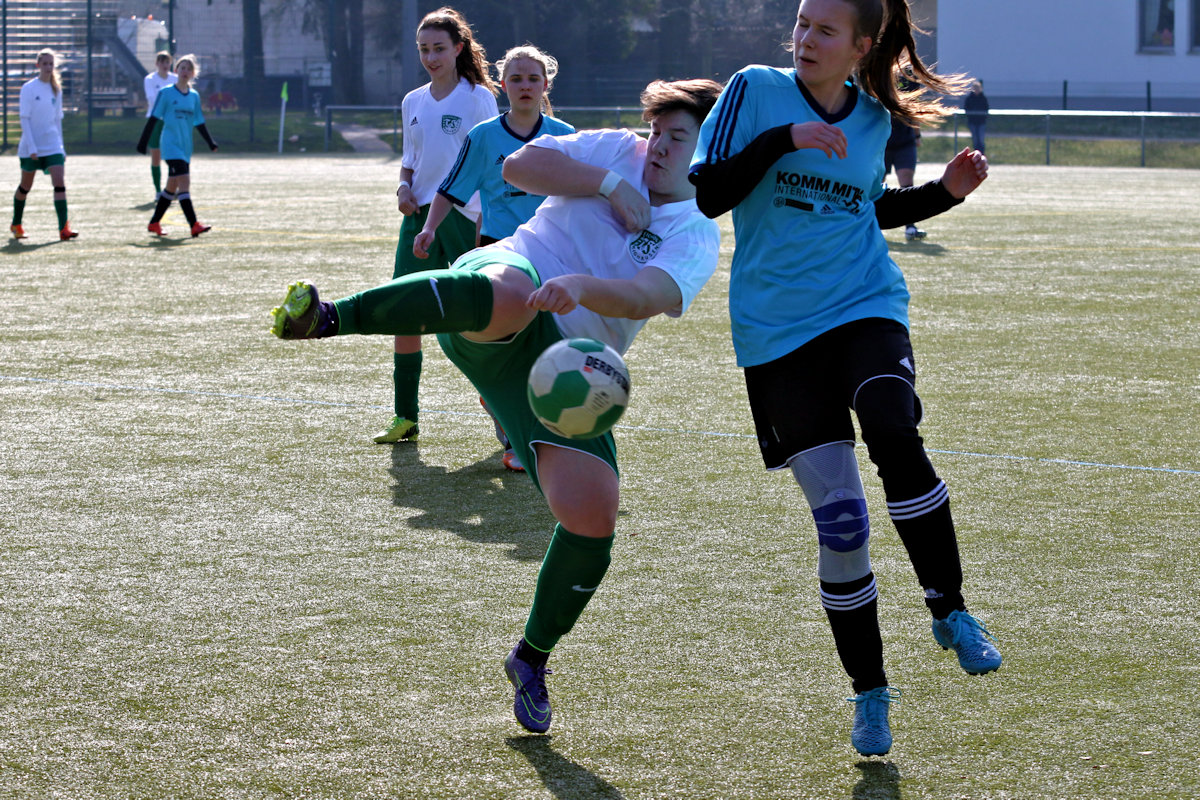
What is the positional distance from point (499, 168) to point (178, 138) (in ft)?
38.8

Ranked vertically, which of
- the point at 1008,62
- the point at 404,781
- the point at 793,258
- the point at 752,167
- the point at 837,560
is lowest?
the point at 404,781

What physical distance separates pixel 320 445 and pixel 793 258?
392 centimetres

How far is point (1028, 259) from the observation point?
1479cm

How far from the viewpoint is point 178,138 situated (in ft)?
56.8

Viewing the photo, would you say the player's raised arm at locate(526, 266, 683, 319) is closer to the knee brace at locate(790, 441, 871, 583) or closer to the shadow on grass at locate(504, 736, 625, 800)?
the knee brace at locate(790, 441, 871, 583)

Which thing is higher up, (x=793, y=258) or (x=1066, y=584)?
(x=793, y=258)

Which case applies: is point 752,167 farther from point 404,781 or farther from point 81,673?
point 81,673

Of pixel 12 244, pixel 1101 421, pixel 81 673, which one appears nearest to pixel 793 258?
pixel 81 673

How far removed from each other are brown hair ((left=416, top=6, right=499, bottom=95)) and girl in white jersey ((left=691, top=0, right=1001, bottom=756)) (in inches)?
156

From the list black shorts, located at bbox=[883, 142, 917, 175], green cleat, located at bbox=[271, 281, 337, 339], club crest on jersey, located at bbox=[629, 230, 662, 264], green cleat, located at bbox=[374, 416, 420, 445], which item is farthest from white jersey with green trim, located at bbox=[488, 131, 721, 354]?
black shorts, located at bbox=[883, 142, 917, 175]

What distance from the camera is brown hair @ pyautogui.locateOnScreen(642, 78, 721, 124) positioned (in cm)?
389

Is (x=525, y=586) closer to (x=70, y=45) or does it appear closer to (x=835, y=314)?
(x=835, y=314)

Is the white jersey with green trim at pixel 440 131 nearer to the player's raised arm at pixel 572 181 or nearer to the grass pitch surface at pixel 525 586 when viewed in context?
the grass pitch surface at pixel 525 586

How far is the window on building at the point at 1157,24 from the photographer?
47031 mm
